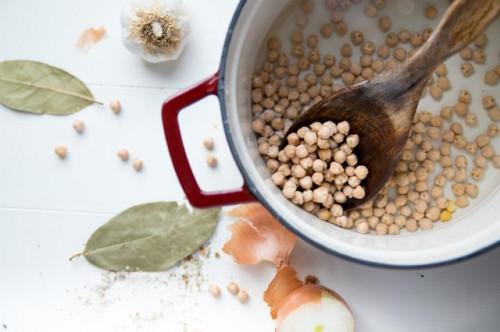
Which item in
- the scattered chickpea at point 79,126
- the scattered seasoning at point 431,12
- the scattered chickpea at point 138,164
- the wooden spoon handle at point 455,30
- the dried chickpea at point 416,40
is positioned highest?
the wooden spoon handle at point 455,30

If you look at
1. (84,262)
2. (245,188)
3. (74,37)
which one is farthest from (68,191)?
(245,188)

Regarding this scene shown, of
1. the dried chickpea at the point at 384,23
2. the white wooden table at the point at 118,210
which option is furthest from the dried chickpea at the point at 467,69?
the white wooden table at the point at 118,210

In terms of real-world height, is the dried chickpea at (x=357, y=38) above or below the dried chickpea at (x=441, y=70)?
above

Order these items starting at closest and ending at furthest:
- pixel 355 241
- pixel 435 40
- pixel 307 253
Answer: pixel 435 40 → pixel 355 241 → pixel 307 253

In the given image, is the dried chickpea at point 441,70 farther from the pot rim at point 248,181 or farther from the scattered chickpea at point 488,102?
the pot rim at point 248,181

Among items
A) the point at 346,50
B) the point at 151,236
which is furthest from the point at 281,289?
the point at 346,50

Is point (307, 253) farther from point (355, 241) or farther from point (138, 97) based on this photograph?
point (138, 97)
